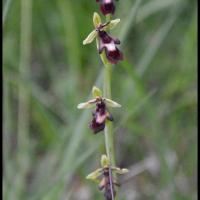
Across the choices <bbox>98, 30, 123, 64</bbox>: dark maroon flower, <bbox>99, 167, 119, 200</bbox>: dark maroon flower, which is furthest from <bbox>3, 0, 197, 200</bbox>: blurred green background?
<bbox>98, 30, 123, 64</bbox>: dark maroon flower

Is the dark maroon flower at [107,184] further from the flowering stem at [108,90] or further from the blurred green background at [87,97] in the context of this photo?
the blurred green background at [87,97]

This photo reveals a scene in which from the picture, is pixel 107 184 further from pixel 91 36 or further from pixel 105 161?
pixel 91 36

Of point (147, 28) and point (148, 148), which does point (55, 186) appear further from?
point (147, 28)

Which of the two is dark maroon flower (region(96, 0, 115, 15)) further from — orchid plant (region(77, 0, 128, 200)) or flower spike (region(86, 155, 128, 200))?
flower spike (region(86, 155, 128, 200))

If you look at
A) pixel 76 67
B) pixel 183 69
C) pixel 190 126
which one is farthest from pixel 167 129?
pixel 76 67

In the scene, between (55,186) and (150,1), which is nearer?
(55,186)

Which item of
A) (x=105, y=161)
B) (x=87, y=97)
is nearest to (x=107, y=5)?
(x=105, y=161)
